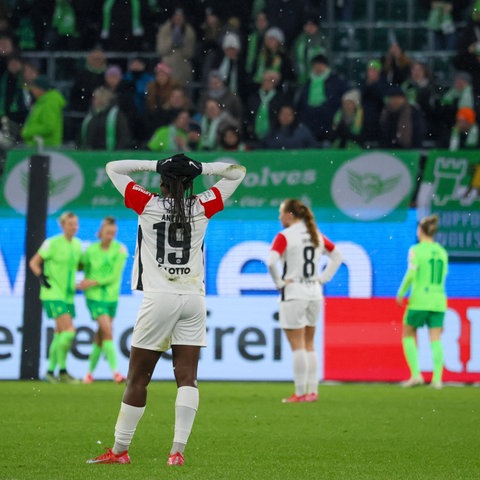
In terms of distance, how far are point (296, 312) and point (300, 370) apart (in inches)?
24.7

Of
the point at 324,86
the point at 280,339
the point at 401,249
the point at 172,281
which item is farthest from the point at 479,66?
the point at 172,281

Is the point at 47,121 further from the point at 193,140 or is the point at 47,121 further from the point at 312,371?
the point at 312,371

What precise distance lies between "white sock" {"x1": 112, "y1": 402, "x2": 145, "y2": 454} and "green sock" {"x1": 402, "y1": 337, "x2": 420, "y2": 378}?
8.60m

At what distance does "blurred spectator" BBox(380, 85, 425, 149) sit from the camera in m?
18.9

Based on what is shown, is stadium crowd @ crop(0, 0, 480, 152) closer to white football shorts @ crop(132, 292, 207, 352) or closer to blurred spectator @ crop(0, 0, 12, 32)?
blurred spectator @ crop(0, 0, 12, 32)

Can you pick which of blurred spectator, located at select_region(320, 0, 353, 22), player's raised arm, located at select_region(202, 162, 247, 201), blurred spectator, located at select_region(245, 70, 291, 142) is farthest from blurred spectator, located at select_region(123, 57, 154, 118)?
player's raised arm, located at select_region(202, 162, 247, 201)

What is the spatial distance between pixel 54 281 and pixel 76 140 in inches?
154

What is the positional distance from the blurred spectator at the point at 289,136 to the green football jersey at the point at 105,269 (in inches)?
113

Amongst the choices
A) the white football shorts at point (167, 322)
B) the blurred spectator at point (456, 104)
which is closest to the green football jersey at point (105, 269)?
the blurred spectator at point (456, 104)

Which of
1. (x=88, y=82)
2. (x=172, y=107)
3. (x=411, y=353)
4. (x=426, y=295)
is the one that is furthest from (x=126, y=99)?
(x=411, y=353)

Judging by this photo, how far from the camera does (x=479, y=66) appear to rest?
20.4 metres

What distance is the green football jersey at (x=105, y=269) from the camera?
55.8ft

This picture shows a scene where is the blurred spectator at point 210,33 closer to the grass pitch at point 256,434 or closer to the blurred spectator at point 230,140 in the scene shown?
the blurred spectator at point 230,140

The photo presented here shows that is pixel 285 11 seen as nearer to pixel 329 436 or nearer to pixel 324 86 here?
pixel 324 86
